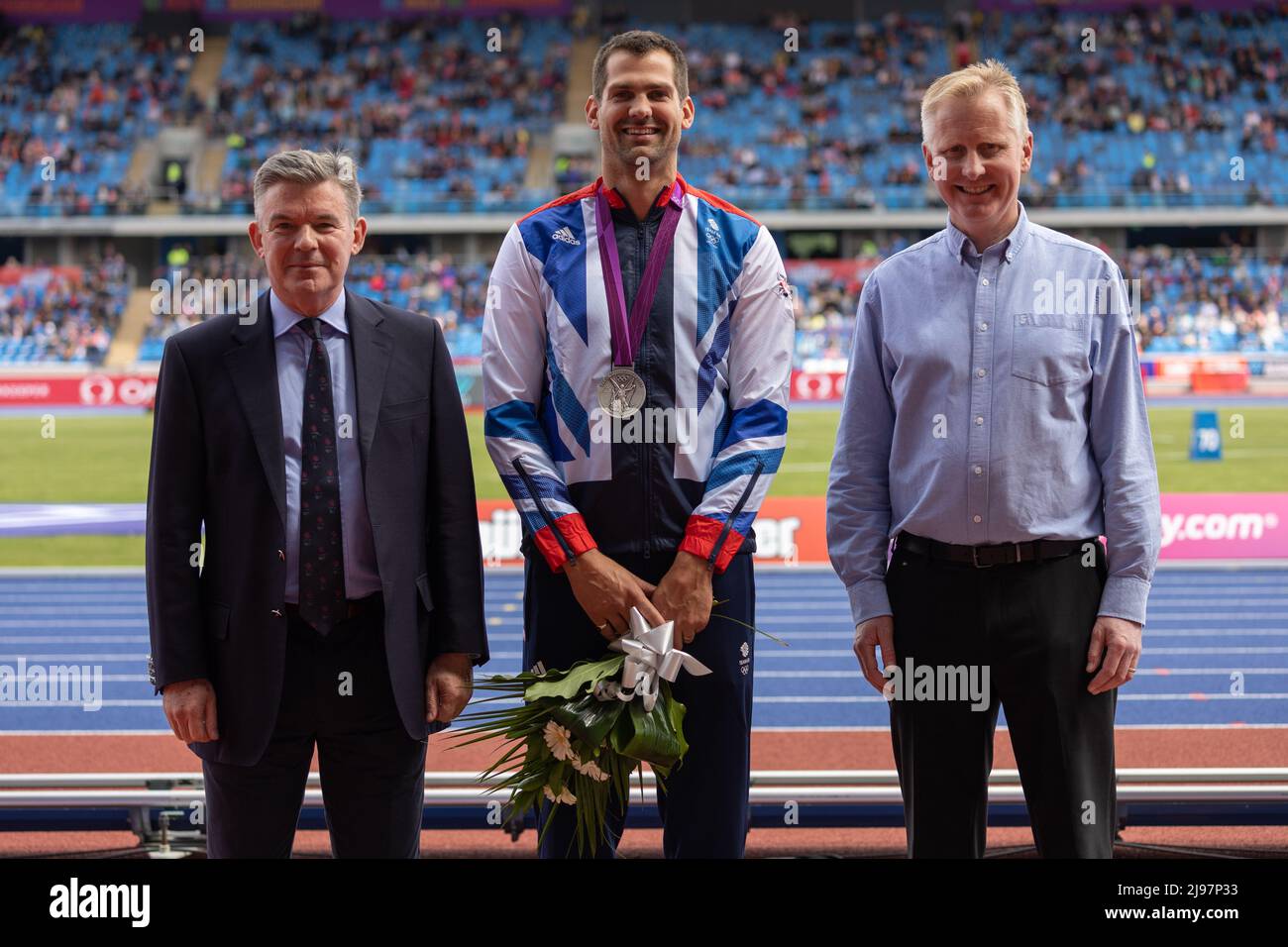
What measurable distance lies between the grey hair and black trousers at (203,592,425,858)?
89 centimetres

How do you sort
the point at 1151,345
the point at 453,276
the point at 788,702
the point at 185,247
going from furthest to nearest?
1. the point at 185,247
2. the point at 453,276
3. the point at 1151,345
4. the point at 788,702

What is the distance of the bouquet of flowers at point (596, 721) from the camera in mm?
2467

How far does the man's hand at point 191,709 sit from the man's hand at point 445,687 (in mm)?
437

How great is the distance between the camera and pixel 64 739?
6.00m

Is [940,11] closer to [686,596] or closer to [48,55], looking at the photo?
[48,55]

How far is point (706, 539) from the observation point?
258 cm

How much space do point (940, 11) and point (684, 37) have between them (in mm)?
6951

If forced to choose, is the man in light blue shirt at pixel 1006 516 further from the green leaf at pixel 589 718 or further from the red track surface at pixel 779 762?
the red track surface at pixel 779 762

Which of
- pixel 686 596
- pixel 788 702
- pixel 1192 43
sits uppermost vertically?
pixel 1192 43

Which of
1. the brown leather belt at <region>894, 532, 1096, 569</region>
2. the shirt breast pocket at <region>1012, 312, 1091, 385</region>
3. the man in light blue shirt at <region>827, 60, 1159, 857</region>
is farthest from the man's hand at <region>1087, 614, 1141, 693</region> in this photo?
the shirt breast pocket at <region>1012, 312, 1091, 385</region>

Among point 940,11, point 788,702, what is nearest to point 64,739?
point 788,702

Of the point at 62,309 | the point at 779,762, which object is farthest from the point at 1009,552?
the point at 62,309

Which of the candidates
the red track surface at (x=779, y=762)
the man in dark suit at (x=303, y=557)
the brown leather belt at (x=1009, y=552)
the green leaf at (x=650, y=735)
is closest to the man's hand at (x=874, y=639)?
the brown leather belt at (x=1009, y=552)

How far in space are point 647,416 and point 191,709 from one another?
111cm
